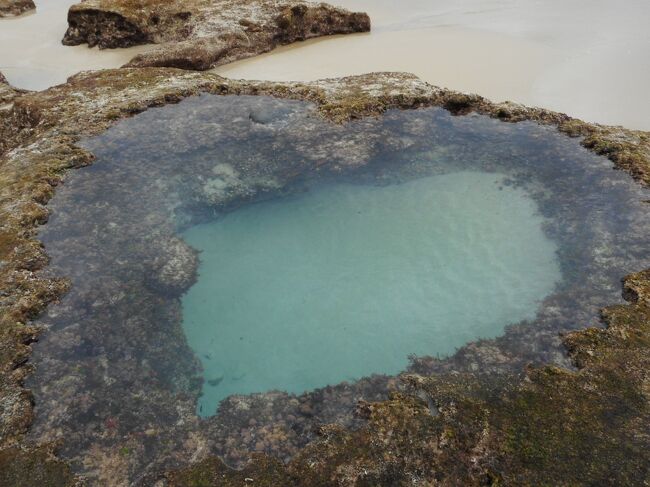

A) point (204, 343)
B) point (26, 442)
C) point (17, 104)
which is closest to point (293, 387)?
point (204, 343)

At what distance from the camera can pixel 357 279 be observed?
10109mm

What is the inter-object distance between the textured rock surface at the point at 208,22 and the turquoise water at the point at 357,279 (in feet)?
43.7

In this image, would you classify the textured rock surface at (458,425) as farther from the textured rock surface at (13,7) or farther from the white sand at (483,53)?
the textured rock surface at (13,7)

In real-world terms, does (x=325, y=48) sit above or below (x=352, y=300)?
above

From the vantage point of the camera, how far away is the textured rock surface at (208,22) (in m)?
22.1

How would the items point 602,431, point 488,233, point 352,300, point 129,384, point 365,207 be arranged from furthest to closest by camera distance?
point 365,207 < point 488,233 < point 352,300 < point 129,384 < point 602,431

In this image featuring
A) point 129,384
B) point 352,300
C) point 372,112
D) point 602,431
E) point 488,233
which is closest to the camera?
point 602,431

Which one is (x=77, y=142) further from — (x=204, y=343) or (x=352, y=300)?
(x=352, y=300)

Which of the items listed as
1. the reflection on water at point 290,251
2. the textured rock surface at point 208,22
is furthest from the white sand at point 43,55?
the reflection on water at point 290,251

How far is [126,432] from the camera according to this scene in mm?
7223

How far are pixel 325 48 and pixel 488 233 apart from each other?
50.0 ft

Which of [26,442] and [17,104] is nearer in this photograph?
[26,442]

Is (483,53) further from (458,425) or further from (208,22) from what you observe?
(458,425)

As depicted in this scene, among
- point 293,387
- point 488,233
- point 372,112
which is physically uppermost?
point 372,112
